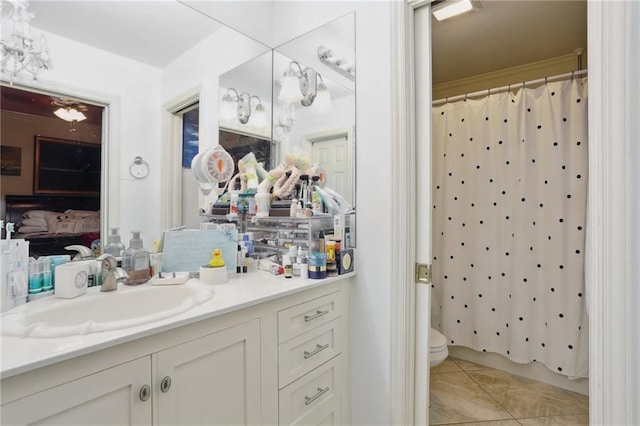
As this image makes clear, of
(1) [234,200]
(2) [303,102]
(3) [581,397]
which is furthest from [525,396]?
(2) [303,102]

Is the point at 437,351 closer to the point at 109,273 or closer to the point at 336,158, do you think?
the point at 336,158

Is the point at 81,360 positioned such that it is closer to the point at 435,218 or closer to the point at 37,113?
the point at 37,113

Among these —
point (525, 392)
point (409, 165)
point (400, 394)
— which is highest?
point (409, 165)

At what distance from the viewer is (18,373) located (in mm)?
619

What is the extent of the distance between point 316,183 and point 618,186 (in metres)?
1.16

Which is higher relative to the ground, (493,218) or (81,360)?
(493,218)

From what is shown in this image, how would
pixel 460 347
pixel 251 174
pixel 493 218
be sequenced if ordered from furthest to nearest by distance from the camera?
pixel 460 347 → pixel 493 218 → pixel 251 174

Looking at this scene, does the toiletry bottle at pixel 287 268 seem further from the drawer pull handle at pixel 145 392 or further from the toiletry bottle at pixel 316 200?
the drawer pull handle at pixel 145 392

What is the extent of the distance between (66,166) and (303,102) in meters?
1.13

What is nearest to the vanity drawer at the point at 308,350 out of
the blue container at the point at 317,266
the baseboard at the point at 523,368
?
the blue container at the point at 317,266

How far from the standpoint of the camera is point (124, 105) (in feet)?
4.28

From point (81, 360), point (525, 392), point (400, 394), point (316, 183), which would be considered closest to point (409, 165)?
point (316, 183)

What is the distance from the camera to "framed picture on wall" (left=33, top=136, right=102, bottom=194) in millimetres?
1100

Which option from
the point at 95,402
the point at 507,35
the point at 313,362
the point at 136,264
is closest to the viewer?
the point at 95,402
